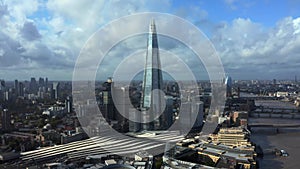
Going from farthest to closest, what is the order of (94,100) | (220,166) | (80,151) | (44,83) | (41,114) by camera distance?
(44,83) → (41,114) → (94,100) → (80,151) → (220,166)

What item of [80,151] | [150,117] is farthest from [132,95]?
[80,151]

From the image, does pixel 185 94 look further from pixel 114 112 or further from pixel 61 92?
pixel 61 92

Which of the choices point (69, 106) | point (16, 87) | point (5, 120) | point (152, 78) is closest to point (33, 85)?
point (16, 87)

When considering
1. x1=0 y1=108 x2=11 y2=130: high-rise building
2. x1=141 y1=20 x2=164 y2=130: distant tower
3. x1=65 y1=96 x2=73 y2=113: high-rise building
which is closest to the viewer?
x1=141 y1=20 x2=164 y2=130: distant tower

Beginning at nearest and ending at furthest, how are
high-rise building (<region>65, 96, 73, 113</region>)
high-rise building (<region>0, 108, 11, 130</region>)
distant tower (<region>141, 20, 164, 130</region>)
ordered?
distant tower (<region>141, 20, 164, 130</region>), high-rise building (<region>0, 108, 11, 130</region>), high-rise building (<region>65, 96, 73, 113</region>)

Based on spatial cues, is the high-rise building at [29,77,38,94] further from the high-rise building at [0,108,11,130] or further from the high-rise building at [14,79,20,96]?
the high-rise building at [0,108,11,130]

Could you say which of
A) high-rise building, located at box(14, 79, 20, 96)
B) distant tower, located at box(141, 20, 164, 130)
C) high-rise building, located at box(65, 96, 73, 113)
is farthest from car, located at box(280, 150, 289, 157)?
high-rise building, located at box(14, 79, 20, 96)

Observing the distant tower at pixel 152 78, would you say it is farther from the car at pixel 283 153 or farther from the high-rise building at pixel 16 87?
the high-rise building at pixel 16 87

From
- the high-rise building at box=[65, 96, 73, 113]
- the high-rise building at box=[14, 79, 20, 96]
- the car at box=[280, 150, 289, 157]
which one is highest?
the high-rise building at box=[14, 79, 20, 96]

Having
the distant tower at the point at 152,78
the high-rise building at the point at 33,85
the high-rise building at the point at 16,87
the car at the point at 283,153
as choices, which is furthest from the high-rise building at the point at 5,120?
the high-rise building at the point at 33,85

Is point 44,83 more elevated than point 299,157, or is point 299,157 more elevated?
point 44,83
